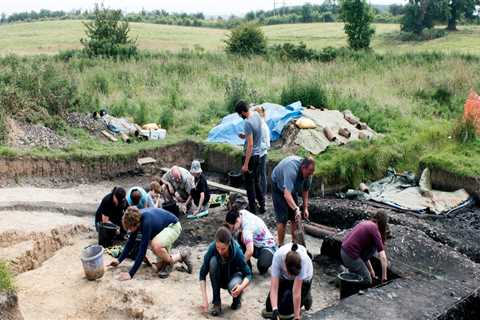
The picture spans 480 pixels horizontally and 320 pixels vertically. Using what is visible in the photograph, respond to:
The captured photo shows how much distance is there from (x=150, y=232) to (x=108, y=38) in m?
23.0

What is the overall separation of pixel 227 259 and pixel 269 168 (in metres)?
6.29

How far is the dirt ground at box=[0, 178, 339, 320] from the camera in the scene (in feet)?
23.3

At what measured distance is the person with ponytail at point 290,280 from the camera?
616cm

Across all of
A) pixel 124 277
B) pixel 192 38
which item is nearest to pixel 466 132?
pixel 124 277

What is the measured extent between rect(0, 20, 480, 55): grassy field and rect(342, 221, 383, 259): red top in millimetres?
26520

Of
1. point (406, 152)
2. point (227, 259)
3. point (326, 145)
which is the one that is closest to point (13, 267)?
point (227, 259)

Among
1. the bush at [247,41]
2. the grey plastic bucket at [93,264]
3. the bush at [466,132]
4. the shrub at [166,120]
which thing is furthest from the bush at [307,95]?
the bush at [247,41]

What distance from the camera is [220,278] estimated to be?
696cm

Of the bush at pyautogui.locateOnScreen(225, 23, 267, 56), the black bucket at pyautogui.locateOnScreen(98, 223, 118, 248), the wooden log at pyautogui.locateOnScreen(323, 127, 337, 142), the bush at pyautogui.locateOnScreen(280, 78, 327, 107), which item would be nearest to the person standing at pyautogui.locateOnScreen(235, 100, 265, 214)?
the black bucket at pyautogui.locateOnScreen(98, 223, 118, 248)

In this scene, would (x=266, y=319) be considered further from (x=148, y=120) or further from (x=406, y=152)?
(x=148, y=120)

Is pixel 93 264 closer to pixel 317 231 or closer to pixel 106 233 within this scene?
pixel 106 233

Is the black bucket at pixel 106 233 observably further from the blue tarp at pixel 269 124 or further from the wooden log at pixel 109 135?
the wooden log at pixel 109 135

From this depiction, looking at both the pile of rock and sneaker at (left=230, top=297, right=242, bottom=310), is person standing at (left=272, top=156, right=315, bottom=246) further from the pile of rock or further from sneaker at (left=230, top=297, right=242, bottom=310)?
the pile of rock

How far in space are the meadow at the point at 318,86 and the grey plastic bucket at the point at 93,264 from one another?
5.64 metres
